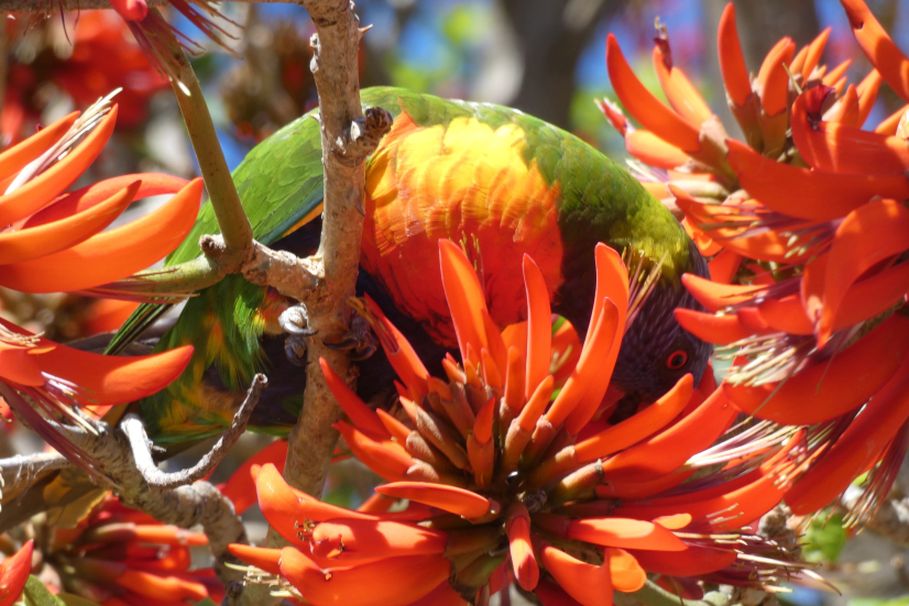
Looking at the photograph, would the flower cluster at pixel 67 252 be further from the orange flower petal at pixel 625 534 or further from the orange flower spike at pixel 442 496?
the orange flower petal at pixel 625 534

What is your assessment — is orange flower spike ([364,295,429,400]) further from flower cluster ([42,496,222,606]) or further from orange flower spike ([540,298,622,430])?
flower cluster ([42,496,222,606])

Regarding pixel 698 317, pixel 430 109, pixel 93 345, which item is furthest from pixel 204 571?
pixel 698 317

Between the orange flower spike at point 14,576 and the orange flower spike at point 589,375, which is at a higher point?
the orange flower spike at point 589,375

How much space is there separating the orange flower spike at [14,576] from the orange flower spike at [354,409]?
417 mm

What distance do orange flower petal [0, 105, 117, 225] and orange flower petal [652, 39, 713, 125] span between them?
93 cm

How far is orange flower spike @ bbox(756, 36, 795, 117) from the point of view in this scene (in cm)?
178

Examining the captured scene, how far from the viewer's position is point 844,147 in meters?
1.12

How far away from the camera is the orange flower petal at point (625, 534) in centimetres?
124

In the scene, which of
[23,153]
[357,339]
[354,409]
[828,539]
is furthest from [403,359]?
[828,539]

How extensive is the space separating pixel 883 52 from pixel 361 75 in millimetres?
2834

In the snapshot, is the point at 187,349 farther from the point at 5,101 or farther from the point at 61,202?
the point at 5,101

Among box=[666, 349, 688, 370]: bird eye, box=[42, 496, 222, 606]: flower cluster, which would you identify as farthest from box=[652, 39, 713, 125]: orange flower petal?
box=[42, 496, 222, 606]: flower cluster

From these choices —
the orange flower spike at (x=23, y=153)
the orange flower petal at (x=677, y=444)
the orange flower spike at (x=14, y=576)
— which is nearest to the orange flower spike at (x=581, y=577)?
the orange flower petal at (x=677, y=444)

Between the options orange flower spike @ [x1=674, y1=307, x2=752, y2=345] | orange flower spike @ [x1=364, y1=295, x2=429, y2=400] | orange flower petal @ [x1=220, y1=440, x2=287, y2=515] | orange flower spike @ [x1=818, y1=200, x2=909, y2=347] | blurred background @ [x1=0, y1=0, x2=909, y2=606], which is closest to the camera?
orange flower spike @ [x1=818, y1=200, x2=909, y2=347]
